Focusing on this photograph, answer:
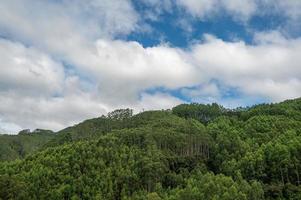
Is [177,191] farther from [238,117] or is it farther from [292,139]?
[238,117]

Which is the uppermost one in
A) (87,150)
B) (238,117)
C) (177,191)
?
(238,117)

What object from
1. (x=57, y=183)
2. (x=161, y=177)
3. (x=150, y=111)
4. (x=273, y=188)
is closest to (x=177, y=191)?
(x=161, y=177)

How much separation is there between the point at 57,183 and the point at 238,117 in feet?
310

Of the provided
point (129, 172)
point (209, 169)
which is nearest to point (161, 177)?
point (129, 172)

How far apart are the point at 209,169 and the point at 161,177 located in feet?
57.7

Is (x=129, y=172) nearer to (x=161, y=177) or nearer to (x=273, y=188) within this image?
(x=161, y=177)

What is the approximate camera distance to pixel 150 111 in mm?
171000

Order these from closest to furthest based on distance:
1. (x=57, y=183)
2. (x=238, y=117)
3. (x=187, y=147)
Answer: (x=57, y=183) → (x=187, y=147) → (x=238, y=117)

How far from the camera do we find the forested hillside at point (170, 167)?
85.9m

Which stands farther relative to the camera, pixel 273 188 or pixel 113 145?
pixel 113 145

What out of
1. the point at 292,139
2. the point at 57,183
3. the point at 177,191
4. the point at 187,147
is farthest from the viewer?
the point at 187,147

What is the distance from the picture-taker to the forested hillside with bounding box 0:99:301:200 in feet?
282

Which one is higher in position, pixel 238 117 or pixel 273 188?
pixel 238 117

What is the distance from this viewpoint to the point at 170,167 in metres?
108
